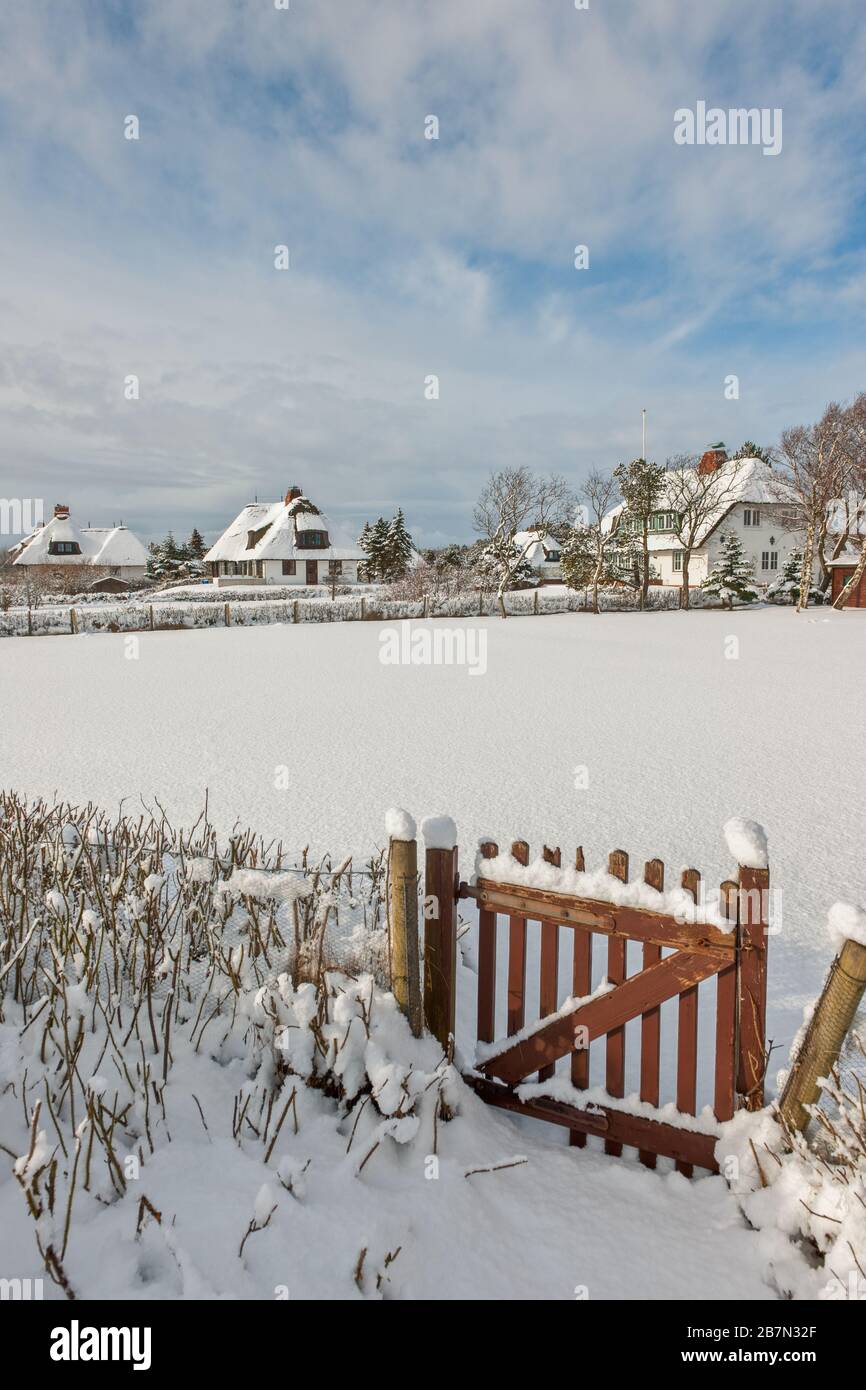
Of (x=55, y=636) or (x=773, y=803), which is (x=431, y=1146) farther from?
(x=55, y=636)

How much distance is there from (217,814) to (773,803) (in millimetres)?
5472

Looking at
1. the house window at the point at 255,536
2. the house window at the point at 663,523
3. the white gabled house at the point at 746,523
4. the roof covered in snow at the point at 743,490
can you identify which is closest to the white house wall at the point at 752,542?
the white gabled house at the point at 746,523

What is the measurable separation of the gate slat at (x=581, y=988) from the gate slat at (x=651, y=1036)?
0.76 feet

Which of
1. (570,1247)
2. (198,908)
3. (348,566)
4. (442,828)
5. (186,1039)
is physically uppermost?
(348,566)

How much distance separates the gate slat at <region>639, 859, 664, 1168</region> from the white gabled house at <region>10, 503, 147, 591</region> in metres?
62.7

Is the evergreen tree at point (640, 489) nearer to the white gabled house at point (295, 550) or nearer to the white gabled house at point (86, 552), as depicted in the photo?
the white gabled house at point (295, 550)

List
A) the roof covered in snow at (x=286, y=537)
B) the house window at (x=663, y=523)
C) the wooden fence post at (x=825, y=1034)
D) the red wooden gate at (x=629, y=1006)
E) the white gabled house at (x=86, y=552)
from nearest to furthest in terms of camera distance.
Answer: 1. the wooden fence post at (x=825, y=1034)
2. the red wooden gate at (x=629, y=1006)
3. the house window at (x=663, y=523)
4. the roof covered in snow at (x=286, y=537)
5. the white gabled house at (x=86, y=552)

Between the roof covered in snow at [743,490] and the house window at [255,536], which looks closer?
the roof covered in snow at [743,490]

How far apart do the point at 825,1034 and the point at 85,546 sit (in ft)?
237

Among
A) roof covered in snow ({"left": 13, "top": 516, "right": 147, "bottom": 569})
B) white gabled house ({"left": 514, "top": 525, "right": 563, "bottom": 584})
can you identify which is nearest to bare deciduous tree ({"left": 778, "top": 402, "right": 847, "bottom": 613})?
white gabled house ({"left": 514, "top": 525, "right": 563, "bottom": 584})

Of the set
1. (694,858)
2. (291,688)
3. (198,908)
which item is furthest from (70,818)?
(291,688)

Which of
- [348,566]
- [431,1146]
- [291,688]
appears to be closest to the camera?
[431,1146]

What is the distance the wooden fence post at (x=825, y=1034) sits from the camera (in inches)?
94.9

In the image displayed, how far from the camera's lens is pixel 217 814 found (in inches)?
267
